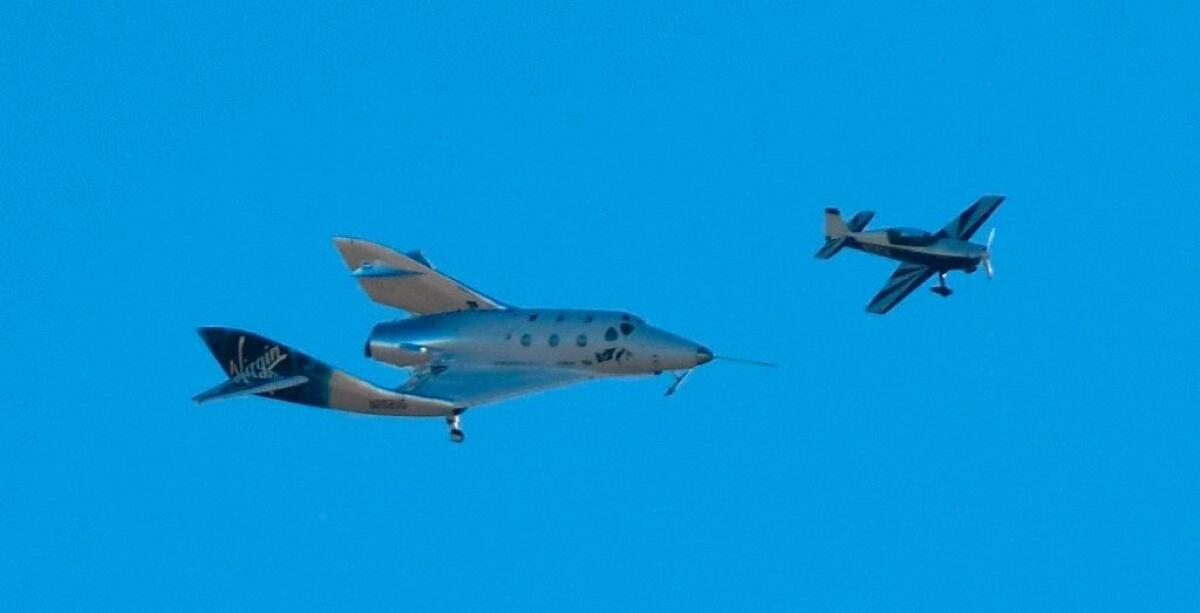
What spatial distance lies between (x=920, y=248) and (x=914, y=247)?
0.42 metres

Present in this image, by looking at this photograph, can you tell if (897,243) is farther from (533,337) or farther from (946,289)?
(533,337)

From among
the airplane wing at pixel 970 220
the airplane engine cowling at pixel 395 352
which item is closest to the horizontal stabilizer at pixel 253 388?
the airplane engine cowling at pixel 395 352

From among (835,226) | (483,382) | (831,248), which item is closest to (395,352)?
(483,382)

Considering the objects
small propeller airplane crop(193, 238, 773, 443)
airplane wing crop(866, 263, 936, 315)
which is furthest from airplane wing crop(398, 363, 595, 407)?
airplane wing crop(866, 263, 936, 315)

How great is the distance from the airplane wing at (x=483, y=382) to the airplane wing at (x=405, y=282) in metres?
4.77

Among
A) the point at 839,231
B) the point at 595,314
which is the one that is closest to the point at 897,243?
the point at 839,231

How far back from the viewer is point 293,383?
9750 cm

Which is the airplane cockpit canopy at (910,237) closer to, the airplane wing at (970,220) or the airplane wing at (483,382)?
the airplane wing at (970,220)

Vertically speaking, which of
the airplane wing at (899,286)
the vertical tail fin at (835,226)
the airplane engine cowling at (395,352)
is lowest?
the airplane engine cowling at (395,352)

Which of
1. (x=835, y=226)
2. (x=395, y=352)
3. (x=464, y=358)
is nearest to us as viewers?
(x=464, y=358)

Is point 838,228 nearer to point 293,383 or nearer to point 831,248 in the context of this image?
point 831,248

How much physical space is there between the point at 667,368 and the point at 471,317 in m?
10.3

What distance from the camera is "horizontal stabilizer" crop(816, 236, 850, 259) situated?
12388cm

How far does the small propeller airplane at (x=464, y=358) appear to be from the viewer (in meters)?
97.1
